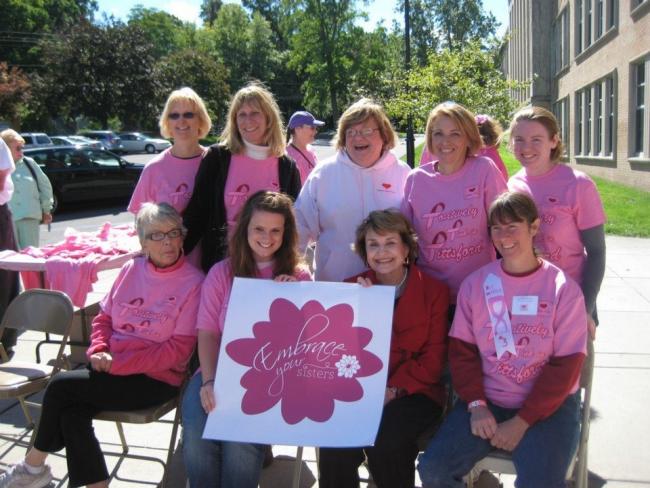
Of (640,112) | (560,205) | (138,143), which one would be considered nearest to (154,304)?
(560,205)

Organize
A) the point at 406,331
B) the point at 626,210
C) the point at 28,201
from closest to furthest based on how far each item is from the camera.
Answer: the point at 406,331 < the point at 28,201 < the point at 626,210

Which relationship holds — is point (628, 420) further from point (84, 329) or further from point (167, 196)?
point (84, 329)

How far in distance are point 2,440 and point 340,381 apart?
253cm

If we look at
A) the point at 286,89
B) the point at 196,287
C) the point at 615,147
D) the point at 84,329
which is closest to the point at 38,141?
the point at 615,147

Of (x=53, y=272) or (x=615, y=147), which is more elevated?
(x=615, y=147)

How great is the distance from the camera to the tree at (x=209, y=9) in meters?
90.1

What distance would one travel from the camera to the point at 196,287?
3238mm

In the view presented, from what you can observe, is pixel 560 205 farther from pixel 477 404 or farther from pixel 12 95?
pixel 12 95

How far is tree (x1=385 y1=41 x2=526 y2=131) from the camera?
472 inches

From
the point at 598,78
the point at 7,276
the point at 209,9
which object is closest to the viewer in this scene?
the point at 7,276

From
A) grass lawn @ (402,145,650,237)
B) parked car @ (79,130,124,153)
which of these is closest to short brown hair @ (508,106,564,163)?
grass lawn @ (402,145,650,237)

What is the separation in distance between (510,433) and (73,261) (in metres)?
3.30

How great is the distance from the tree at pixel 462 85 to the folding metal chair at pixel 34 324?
9.78m

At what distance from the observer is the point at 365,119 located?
3273 mm
